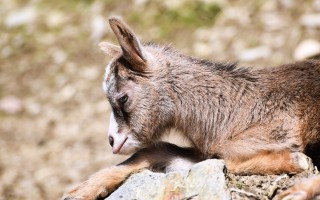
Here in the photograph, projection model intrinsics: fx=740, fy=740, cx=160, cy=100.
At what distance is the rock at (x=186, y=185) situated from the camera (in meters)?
5.97

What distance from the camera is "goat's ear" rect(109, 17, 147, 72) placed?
7160 mm

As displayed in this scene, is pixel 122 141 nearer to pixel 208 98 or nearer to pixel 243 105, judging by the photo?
pixel 208 98

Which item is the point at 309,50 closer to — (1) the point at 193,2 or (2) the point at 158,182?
(1) the point at 193,2

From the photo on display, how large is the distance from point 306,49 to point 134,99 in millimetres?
4758

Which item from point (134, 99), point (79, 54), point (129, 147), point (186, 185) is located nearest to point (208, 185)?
point (186, 185)

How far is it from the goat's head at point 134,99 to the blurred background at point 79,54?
133 inches

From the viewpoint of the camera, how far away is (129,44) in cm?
729

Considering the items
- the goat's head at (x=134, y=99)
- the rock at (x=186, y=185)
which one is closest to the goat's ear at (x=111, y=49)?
the goat's head at (x=134, y=99)

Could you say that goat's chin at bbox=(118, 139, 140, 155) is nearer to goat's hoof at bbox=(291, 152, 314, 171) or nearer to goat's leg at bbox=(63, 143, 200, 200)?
goat's leg at bbox=(63, 143, 200, 200)

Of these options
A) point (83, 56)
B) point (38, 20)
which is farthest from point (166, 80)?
point (38, 20)

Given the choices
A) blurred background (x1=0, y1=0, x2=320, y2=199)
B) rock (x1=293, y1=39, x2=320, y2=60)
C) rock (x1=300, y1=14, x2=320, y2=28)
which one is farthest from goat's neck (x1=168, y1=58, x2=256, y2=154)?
rock (x1=300, y1=14, x2=320, y2=28)

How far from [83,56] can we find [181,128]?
6161 millimetres

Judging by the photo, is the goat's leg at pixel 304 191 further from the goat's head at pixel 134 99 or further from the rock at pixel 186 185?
the goat's head at pixel 134 99

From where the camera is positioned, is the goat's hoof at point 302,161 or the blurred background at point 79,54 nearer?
the goat's hoof at point 302,161
